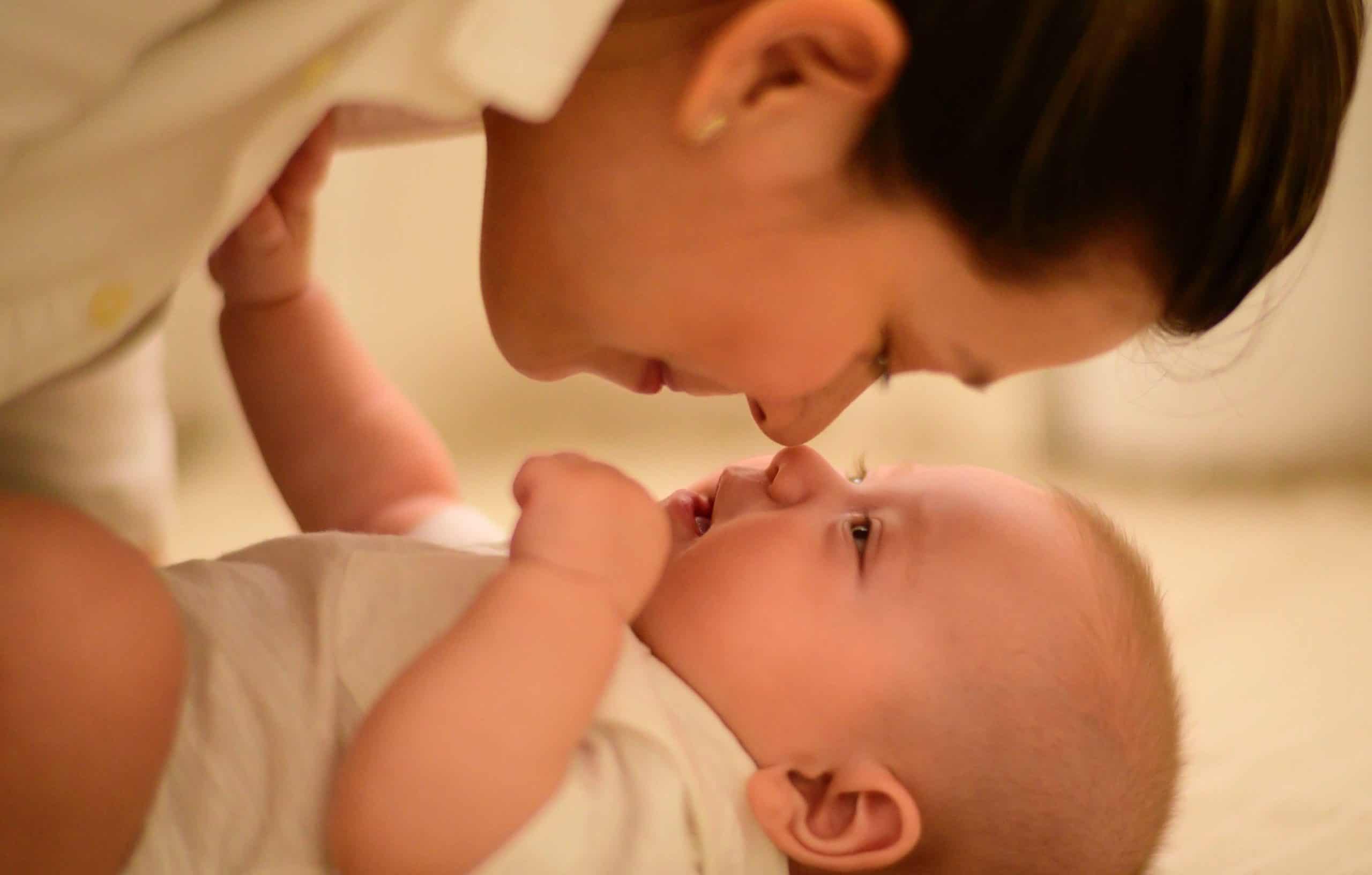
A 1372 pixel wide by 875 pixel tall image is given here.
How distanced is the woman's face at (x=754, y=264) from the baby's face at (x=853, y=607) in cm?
9

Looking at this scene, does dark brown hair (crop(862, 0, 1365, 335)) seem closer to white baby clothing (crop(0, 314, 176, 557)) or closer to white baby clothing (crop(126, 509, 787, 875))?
white baby clothing (crop(126, 509, 787, 875))

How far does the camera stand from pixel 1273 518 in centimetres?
141

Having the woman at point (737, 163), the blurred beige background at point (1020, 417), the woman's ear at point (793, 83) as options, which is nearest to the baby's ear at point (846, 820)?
the woman at point (737, 163)

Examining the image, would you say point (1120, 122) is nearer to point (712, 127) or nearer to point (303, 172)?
point (712, 127)

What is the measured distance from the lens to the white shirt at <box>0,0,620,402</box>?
0.52 metres

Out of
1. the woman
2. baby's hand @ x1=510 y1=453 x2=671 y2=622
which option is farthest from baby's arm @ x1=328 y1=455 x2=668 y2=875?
the woman

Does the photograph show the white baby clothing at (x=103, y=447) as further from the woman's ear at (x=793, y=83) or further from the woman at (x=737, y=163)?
the woman's ear at (x=793, y=83)

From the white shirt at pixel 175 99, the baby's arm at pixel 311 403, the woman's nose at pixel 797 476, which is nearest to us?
the white shirt at pixel 175 99

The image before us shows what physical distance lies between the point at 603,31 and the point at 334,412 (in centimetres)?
41

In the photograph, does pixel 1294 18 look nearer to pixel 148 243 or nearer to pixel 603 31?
pixel 603 31

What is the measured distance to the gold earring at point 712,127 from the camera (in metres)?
0.62

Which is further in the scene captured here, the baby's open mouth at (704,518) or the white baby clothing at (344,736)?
the baby's open mouth at (704,518)

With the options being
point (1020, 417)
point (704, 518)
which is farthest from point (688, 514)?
point (1020, 417)

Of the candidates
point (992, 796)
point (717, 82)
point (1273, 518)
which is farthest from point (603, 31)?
point (1273, 518)
